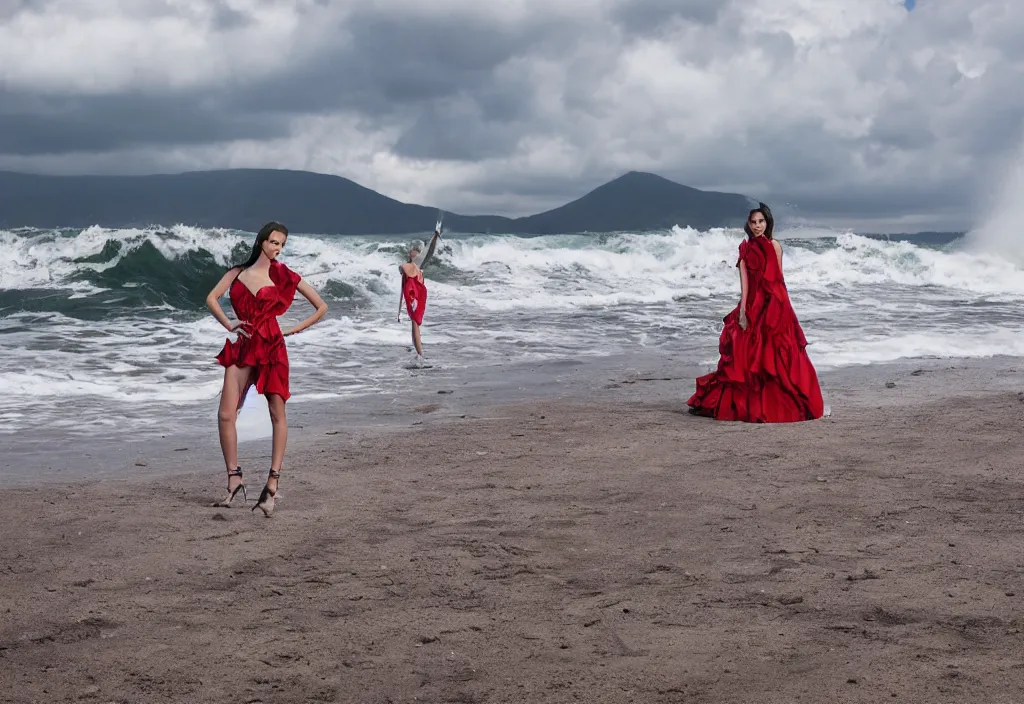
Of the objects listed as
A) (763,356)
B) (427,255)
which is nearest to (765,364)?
(763,356)

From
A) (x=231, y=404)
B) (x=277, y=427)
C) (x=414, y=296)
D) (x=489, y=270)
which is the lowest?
(x=277, y=427)

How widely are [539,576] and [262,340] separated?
224 centimetres

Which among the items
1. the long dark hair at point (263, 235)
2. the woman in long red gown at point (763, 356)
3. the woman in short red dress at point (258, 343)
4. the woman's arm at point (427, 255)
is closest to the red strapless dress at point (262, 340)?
Answer: the woman in short red dress at point (258, 343)

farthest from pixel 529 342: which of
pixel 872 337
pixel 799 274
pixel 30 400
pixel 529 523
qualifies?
pixel 799 274

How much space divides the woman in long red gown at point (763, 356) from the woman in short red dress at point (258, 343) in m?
4.11

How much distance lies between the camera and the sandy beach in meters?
3.49

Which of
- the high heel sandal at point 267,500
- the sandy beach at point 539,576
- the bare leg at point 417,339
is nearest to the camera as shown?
the sandy beach at point 539,576

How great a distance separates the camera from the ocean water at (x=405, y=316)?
435 inches

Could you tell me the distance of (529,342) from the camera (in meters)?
15.6

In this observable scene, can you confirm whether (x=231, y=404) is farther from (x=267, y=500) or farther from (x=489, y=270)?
(x=489, y=270)

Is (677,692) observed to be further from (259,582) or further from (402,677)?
(259,582)

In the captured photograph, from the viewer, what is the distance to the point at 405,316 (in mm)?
20094

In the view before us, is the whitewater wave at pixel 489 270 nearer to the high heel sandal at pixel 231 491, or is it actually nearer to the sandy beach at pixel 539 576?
the sandy beach at pixel 539 576

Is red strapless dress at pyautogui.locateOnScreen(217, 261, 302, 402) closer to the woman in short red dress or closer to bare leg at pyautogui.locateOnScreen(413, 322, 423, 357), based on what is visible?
the woman in short red dress
